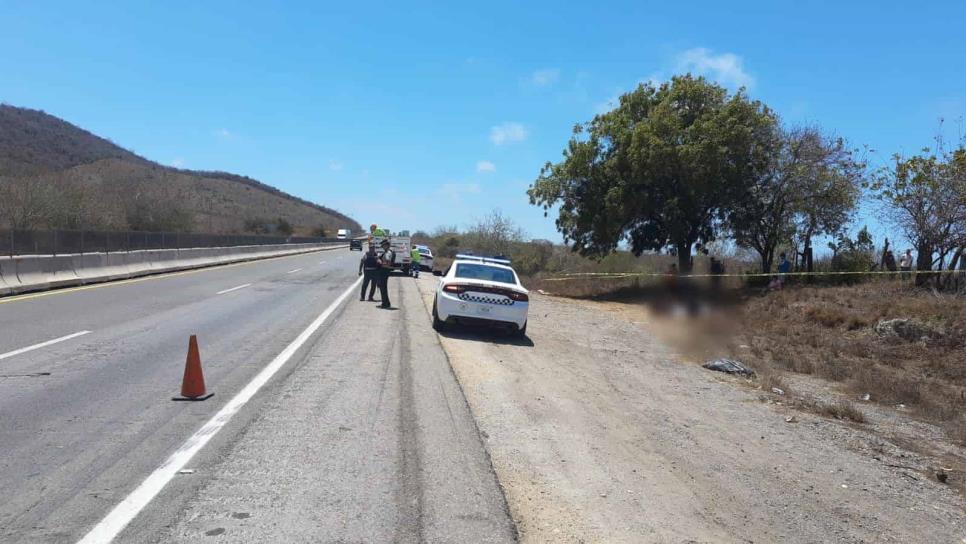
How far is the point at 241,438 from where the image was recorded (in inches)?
249

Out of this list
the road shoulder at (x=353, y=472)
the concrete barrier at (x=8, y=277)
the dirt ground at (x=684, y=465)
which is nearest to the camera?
the road shoulder at (x=353, y=472)

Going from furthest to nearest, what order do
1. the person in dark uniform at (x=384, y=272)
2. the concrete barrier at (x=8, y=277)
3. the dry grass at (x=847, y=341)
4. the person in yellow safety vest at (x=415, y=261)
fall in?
1. the person in yellow safety vest at (x=415, y=261)
2. the person in dark uniform at (x=384, y=272)
3. the concrete barrier at (x=8, y=277)
4. the dry grass at (x=847, y=341)

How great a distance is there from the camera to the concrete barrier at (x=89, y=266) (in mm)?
18062

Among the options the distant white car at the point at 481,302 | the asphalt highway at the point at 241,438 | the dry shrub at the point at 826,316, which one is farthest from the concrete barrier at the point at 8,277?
the dry shrub at the point at 826,316

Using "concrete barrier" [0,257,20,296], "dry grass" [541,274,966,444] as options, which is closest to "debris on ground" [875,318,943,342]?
"dry grass" [541,274,966,444]

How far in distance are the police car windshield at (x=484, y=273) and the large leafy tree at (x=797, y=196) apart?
52.8 ft

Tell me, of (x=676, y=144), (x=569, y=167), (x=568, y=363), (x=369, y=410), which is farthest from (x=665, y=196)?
(x=369, y=410)

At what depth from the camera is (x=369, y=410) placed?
301 inches

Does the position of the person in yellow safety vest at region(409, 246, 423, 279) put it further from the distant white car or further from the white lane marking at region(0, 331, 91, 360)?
the white lane marking at region(0, 331, 91, 360)

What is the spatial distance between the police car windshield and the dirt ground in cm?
307

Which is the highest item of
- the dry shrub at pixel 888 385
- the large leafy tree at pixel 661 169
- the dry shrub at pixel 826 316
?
the large leafy tree at pixel 661 169

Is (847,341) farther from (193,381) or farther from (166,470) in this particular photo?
(166,470)

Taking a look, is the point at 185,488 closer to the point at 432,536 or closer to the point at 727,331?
the point at 432,536

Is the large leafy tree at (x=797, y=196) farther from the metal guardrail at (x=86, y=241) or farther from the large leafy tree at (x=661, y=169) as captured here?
the metal guardrail at (x=86, y=241)
